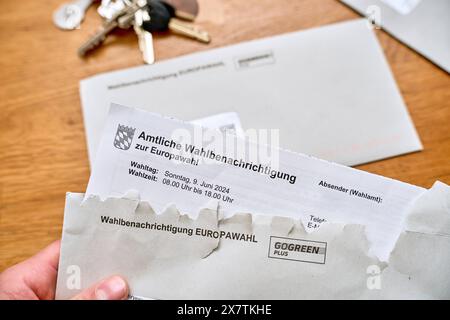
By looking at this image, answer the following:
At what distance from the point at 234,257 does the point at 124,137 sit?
0.51ft

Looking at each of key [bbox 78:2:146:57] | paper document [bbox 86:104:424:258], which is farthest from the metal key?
paper document [bbox 86:104:424:258]

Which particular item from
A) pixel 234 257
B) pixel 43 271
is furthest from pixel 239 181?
pixel 43 271

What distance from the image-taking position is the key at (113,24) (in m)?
0.57

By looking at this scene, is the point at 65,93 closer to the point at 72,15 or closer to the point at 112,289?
the point at 72,15

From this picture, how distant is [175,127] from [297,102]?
0.17 meters

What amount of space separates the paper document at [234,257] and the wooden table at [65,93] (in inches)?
4.1

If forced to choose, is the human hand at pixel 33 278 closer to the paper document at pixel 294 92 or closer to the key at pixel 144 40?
the paper document at pixel 294 92

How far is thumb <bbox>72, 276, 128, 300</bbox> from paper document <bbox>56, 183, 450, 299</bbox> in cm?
1

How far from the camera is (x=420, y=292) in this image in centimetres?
44

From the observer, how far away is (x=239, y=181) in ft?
1.47

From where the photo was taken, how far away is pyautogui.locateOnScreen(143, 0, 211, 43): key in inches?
22.2

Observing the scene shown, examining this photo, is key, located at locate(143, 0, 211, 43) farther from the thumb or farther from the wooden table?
the thumb

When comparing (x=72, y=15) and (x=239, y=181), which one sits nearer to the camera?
(x=239, y=181)

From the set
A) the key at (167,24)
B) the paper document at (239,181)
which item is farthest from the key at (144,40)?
the paper document at (239,181)
